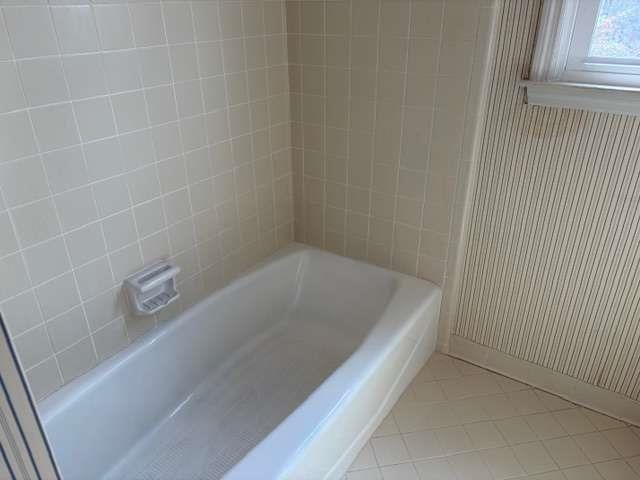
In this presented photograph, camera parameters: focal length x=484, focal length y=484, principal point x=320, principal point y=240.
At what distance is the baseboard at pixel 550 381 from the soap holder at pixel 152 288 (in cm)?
123

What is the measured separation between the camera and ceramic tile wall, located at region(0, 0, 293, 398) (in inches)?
50.1

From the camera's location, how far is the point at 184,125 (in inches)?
66.1

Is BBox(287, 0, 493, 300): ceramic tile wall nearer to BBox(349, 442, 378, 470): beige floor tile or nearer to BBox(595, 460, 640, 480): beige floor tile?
BBox(349, 442, 378, 470): beige floor tile

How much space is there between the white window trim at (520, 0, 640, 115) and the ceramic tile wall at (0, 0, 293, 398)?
100cm

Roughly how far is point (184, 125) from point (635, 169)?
1467 millimetres

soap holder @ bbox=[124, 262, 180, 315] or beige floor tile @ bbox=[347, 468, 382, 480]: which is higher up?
soap holder @ bbox=[124, 262, 180, 315]

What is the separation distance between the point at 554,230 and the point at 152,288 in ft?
4.68

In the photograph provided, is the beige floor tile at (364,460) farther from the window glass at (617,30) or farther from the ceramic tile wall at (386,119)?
the window glass at (617,30)

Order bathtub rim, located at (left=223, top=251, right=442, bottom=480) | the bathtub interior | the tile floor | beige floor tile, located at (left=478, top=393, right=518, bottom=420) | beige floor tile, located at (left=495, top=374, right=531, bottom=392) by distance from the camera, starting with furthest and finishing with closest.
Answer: beige floor tile, located at (left=495, top=374, right=531, bottom=392)
beige floor tile, located at (left=478, top=393, right=518, bottom=420)
the tile floor
the bathtub interior
bathtub rim, located at (left=223, top=251, right=442, bottom=480)

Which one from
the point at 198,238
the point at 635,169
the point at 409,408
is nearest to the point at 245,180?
the point at 198,238

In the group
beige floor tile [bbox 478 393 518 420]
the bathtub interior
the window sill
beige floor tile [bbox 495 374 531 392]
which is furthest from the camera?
beige floor tile [bbox 495 374 531 392]

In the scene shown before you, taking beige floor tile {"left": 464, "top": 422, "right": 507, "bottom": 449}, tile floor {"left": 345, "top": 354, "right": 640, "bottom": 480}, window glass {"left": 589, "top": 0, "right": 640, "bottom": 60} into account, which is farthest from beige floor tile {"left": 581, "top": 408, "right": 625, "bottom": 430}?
window glass {"left": 589, "top": 0, "right": 640, "bottom": 60}

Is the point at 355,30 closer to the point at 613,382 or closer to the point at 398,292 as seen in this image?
the point at 398,292

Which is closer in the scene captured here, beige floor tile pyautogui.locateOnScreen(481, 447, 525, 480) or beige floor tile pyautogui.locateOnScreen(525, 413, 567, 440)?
beige floor tile pyautogui.locateOnScreen(481, 447, 525, 480)
